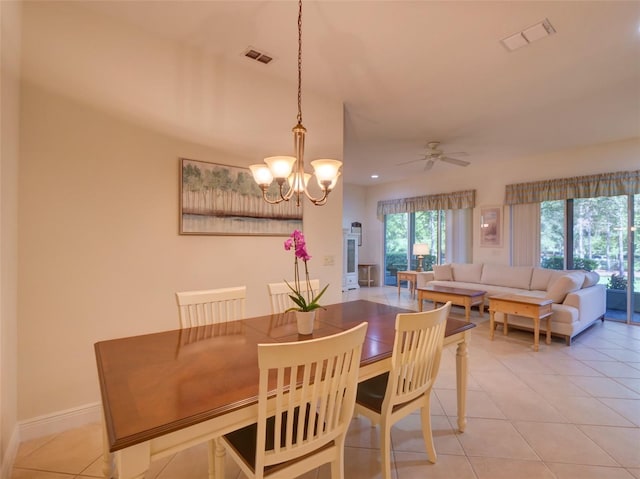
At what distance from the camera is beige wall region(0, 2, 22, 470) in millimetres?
1675

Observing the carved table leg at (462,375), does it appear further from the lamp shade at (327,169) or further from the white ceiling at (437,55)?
the white ceiling at (437,55)

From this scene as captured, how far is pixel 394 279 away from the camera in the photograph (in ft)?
28.1

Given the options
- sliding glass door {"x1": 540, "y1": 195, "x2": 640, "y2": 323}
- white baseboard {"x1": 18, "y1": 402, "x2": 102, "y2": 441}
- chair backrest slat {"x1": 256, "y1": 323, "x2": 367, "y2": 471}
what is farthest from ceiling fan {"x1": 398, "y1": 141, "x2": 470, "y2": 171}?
white baseboard {"x1": 18, "y1": 402, "x2": 102, "y2": 441}

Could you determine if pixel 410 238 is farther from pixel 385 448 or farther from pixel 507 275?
pixel 385 448

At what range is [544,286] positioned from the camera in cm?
523

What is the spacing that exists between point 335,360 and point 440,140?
4505 mm

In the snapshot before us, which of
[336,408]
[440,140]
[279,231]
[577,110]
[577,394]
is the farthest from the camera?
[440,140]

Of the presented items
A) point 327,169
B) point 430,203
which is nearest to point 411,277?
point 430,203

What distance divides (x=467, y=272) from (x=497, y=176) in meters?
2.02

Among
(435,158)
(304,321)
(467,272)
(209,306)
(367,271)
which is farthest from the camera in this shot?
(367,271)

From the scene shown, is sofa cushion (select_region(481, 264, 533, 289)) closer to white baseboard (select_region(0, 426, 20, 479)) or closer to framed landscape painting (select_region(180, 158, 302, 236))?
framed landscape painting (select_region(180, 158, 302, 236))

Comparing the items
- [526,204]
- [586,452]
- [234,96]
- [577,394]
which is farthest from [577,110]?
[234,96]

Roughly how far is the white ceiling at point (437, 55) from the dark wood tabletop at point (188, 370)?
6.09 ft

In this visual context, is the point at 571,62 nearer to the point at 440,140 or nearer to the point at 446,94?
the point at 446,94
